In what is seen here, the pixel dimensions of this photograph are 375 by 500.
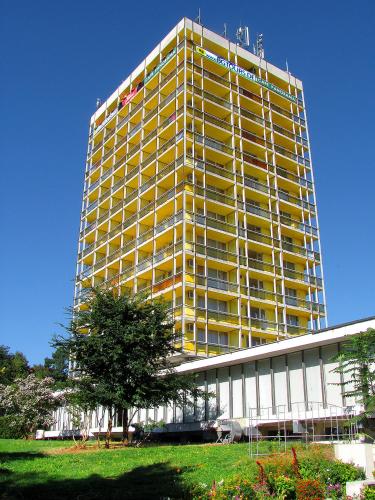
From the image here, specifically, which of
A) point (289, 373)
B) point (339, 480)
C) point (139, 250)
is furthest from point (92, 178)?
point (339, 480)

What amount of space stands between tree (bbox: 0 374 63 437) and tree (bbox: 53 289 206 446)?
19297 millimetres

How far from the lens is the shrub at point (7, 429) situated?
Result: 1884 inches

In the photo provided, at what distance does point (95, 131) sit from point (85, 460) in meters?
58.9

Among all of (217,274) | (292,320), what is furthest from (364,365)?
(292,320)

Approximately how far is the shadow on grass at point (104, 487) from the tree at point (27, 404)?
3217 centimetres

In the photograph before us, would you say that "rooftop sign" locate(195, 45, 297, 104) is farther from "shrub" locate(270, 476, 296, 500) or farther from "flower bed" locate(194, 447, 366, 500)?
"shrub" locate(270, 476, 296, 500)

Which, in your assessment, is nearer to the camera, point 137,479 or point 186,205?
point 137,479

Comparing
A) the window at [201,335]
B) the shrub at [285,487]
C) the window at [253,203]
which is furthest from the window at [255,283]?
the shrub at [285,487]

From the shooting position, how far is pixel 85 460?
2109cm

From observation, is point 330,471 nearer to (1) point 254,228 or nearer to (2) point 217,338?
(2) point 217,338

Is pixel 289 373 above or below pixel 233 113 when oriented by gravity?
below

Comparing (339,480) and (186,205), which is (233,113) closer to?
(186,205)

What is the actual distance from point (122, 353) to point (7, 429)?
80.9 ft

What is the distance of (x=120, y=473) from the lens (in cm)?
1795
